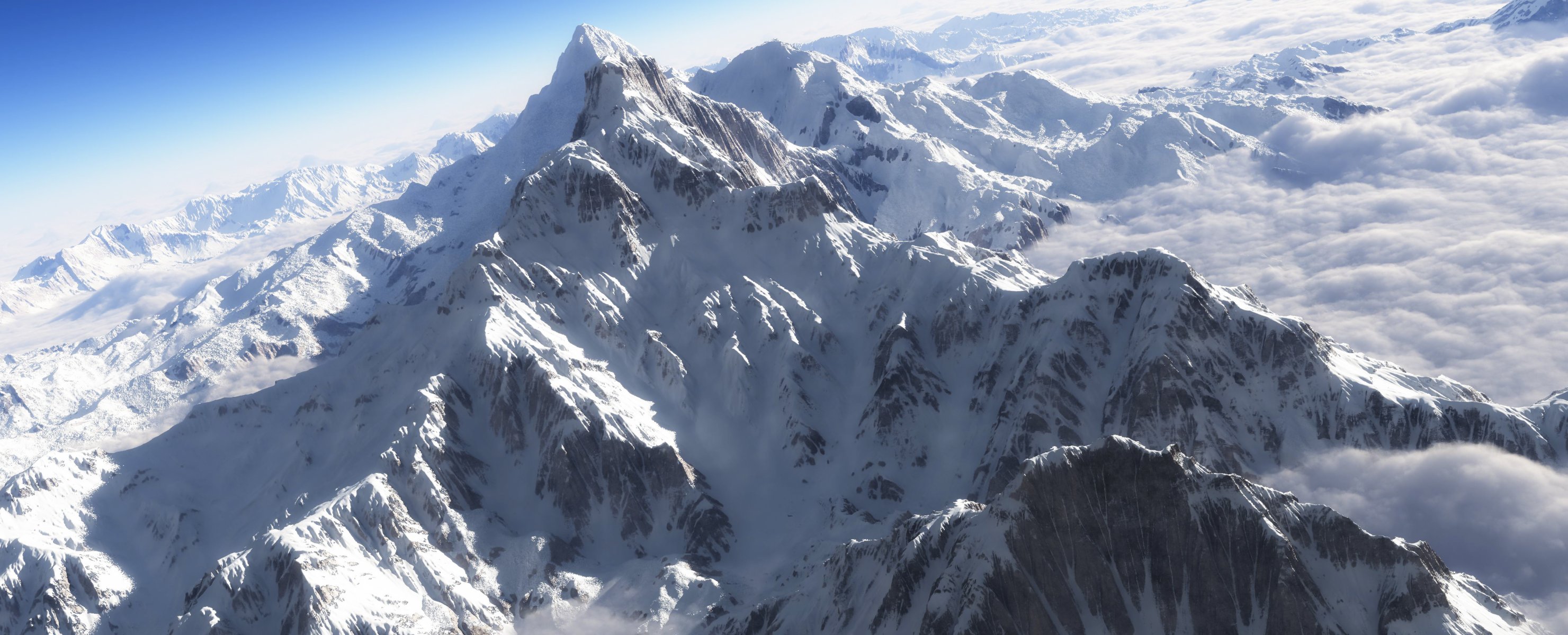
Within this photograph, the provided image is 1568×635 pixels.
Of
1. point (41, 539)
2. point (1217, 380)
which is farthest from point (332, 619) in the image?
point (1217, 380)

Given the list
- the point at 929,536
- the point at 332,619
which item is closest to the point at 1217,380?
the point at 929,536

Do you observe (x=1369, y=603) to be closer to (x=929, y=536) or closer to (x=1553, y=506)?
(x=929, y=536)

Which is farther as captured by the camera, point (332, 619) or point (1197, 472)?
point (332, 619)

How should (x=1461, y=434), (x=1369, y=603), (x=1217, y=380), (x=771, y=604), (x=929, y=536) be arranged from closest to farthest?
(x=1369, y=603) → (x=929, y=536) → (x=771, y=604) → (x=1461, y=434) → (x=1217, y=380)

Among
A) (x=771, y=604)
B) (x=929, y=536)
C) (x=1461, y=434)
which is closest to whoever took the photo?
(x=929, y=536)

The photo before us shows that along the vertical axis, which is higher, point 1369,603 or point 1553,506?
point 1369,603

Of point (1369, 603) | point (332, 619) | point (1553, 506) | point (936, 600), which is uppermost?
point (936, 600)
